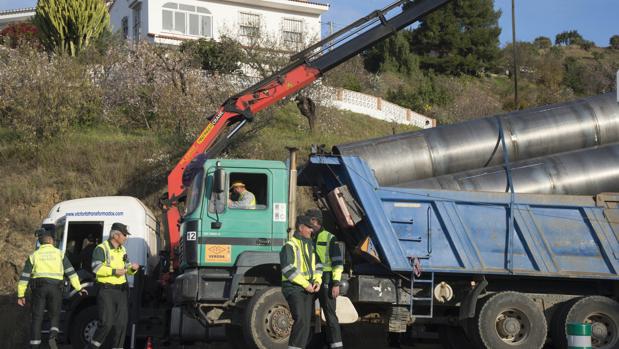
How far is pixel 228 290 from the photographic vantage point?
10266 mm

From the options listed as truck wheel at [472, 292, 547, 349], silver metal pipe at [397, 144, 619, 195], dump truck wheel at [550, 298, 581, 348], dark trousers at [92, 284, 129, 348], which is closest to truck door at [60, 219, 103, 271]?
dark trousers at [92, 284, 129, 348]

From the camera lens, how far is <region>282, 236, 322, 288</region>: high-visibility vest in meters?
8.87

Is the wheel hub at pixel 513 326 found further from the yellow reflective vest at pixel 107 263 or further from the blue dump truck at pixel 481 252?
the yellow reflective vest at pixel 107 263

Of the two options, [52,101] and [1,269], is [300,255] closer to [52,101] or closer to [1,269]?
[1,269]

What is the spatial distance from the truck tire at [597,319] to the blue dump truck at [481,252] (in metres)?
0.01

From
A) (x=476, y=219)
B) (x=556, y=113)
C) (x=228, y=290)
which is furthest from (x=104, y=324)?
(x=556, y=113)

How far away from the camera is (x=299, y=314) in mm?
8828

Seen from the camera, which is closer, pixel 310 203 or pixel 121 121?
pixel 310 203

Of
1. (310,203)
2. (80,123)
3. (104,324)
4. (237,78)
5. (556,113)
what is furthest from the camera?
(237,78)

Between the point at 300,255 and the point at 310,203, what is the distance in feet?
16.2

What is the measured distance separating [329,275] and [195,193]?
7.57 ft

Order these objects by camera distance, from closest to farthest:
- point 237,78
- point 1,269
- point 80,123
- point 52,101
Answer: point 1,269 → point 52,101 → point 80,123 → point 237,78

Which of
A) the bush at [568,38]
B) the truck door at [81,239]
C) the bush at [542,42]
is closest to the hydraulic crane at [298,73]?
the truck door at [81,239]

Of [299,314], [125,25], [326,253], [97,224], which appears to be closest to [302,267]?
[299,314]
